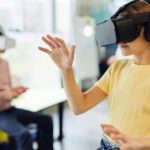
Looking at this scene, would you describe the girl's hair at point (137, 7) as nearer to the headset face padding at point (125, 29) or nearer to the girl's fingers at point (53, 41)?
the headset face padding at point (125, 29)

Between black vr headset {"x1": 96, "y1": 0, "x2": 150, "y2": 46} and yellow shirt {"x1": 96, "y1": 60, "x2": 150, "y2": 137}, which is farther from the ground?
black vr headset {"x1": 96, "y1": 0, "x2": 150, "y2": 46}

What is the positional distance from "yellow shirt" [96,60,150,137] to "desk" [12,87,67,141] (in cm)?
118

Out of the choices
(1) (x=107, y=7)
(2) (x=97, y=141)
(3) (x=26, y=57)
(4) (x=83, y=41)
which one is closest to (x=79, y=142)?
(2) (x=97, y=141)

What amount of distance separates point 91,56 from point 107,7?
736 mm

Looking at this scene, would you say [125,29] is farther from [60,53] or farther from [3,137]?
[3,137]

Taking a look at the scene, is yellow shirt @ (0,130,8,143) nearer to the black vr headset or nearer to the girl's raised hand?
the girl's raised hand

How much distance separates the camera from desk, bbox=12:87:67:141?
2291 mm

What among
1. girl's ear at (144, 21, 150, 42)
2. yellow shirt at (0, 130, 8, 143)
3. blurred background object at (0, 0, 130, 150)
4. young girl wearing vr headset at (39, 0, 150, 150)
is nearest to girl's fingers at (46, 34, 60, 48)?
young girl wearing vr headset at (39, 0, 150, 150)

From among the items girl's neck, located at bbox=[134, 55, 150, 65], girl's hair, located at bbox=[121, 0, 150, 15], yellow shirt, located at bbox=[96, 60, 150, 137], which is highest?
girl's hair, located at bbox=[121, 0, 150, 15]

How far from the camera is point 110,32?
103cm

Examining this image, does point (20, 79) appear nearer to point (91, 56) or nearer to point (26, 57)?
point (26, 57)

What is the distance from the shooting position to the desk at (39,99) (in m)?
2.29

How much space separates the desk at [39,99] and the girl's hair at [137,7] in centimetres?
134

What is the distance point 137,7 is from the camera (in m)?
1.07
